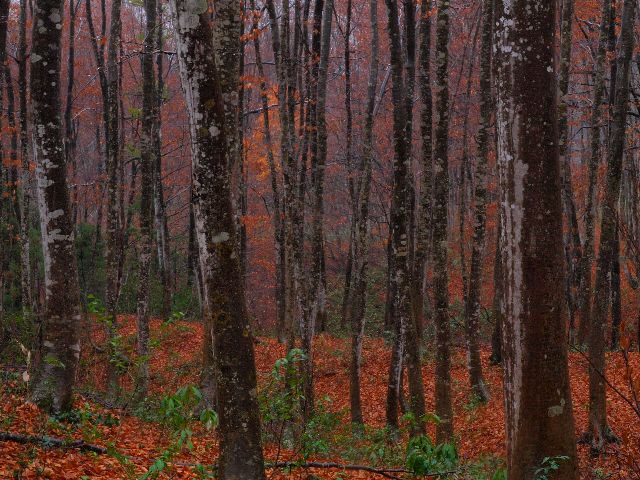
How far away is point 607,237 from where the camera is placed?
31.2ft

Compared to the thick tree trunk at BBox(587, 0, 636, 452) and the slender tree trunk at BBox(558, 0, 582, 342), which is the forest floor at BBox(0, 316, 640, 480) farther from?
the slender tree trunk at BBox(558, 0, 582, 342)

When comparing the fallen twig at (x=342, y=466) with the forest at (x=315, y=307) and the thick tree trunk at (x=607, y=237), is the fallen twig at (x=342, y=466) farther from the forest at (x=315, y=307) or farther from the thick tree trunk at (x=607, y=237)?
the thick tree trunk at (x=607, y=237)

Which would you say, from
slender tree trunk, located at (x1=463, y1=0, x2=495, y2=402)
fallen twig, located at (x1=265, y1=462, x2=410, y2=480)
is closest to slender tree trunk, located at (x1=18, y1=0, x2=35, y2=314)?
slender tree trunk, located at (x1=463, y1=0, x2=495, y2=402)

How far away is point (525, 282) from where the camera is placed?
438cm

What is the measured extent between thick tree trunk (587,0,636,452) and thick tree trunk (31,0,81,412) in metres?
7.09

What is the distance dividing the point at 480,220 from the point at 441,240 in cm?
515

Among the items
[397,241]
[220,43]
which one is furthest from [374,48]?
[220,43]

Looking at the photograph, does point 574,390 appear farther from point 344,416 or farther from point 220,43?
point 220,43

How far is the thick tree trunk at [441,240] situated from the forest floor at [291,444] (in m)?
0.86

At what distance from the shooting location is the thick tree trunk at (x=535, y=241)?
4336 millimetres

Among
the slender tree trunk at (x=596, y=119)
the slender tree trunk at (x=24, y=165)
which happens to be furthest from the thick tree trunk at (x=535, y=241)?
the slender tree trunk at (x=24, y=165)

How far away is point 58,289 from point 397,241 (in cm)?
456

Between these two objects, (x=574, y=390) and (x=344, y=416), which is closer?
(x=344, y=416)

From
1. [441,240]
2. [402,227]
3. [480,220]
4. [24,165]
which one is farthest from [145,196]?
[480,220]
